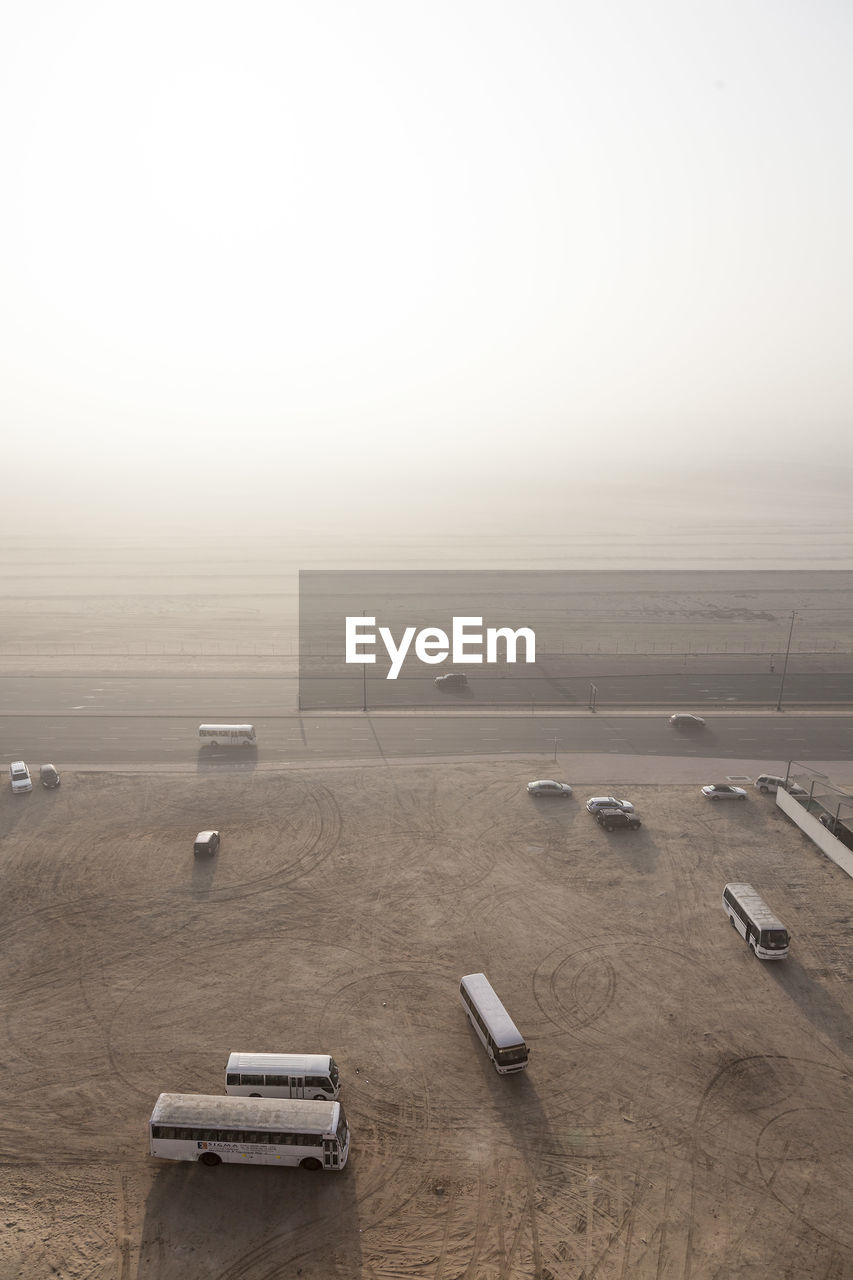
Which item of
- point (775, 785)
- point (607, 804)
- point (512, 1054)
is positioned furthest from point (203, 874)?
point (775, 785)

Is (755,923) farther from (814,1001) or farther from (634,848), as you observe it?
(634,848)

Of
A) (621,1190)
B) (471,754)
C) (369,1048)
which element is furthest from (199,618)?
(621,1190)

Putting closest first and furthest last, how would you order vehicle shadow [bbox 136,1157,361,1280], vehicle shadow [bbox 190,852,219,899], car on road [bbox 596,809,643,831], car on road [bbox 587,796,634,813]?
1. vehicle shadow [bbox 136,1157,361,1280]
2. vehicle shadow [bbox 190,852,219,899]
3. car on road [bbox 596,809,643,831]
4. car on road [bbox 587,796,634,813]

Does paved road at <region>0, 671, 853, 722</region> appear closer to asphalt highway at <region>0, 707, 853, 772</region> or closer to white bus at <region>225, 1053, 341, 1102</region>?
asphalt highway at <region>0, 707, 853, 772</region>

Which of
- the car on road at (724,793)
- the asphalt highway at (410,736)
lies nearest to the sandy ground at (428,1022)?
the car on road at (724,793)

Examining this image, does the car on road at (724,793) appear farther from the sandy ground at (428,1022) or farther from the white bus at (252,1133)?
the white bus at (252,1133)

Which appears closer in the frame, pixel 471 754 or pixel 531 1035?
pixel 531 1035

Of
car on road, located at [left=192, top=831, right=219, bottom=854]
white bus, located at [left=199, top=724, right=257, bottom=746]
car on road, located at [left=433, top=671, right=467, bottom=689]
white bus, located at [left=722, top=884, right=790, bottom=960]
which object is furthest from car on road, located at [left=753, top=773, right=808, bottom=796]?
white bus, located at [left=199, top=724, right=257, bottom=746]

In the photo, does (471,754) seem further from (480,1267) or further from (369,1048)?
(480,1267)
